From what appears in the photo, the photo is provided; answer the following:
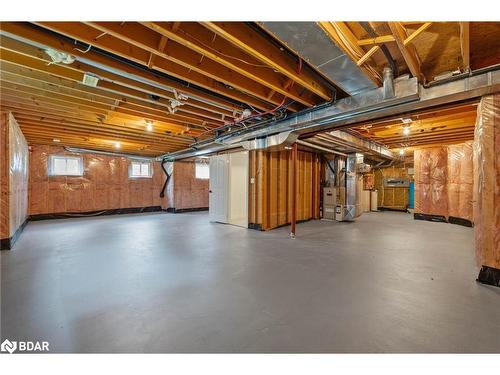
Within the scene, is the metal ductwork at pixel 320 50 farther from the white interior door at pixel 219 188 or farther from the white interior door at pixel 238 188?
the white interior door at pixel 219 188

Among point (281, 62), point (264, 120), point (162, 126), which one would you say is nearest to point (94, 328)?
point (281, 62)

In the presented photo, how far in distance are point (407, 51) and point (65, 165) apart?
28.8 feet

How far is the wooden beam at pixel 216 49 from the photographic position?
1.79m

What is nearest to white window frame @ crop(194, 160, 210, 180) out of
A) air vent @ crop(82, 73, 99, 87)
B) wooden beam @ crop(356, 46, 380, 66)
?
air vent @ crop(82, 73, 99, 87)

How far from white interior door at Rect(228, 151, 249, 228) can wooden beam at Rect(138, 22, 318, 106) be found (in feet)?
9.62

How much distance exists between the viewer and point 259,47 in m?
2.03

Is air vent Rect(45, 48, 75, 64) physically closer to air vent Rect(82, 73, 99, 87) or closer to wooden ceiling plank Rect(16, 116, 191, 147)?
air vent Rect(82, 73, 99, 87)

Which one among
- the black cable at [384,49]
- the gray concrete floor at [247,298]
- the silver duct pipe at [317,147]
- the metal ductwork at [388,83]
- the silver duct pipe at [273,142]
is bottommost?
the gray concrete floor at [247,298]

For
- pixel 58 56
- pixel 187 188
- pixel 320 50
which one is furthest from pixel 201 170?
pixel 320 50

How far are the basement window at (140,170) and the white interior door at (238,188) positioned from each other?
181 inches

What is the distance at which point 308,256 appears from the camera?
3.25 m

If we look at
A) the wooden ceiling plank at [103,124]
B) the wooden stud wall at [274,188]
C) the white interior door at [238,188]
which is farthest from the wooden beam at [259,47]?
the wooden ceiling plank at [103,124]

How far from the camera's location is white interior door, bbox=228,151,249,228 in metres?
5.50
